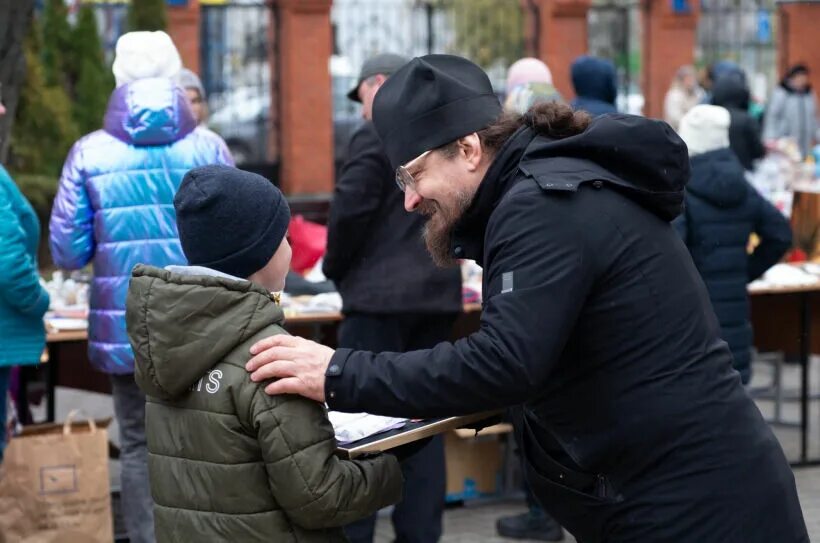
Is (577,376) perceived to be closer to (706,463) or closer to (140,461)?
(706,463)

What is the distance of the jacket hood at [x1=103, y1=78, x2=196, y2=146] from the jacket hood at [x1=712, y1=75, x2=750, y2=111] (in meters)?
4.55

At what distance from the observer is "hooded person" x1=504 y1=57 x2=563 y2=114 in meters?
6.84

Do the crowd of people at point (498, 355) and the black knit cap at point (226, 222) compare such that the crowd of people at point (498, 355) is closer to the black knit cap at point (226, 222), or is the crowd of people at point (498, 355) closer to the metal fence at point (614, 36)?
the black knit cap at point (226, 222)

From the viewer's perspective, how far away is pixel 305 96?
1675cm

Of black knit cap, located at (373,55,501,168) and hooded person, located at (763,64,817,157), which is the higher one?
black knit cap, located at (373,55,501,168)

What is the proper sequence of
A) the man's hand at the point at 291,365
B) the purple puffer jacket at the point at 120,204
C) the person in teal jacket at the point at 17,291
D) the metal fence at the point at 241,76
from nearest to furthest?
1. the man's hand at the point at 291,365
2. the person in teal jacket at the point at 17,291
3. the purple puffer jacket at the point at 120,204
4. the metal fence at the point at 241,76

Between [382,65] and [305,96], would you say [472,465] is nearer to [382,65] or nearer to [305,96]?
[382,65]

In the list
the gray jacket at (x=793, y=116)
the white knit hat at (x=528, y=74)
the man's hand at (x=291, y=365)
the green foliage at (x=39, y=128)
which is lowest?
the gray jacket at (x=793, y=116)

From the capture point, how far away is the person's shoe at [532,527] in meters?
6.30

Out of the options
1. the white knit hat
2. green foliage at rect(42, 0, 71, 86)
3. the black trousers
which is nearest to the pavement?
the black trousers

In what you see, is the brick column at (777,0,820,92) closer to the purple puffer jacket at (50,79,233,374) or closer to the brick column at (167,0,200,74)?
the brick column at (167,0,200,74)

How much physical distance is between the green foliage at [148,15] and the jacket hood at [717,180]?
28.6 feet

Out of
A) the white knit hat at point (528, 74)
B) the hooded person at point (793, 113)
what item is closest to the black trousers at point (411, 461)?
the white knit hat at point (528, 74)

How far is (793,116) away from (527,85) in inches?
450
